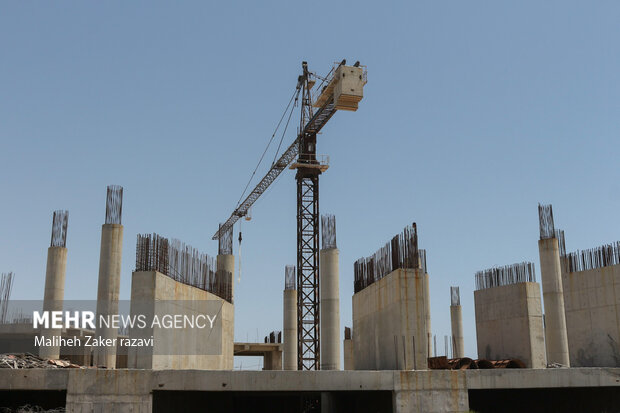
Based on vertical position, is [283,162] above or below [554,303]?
above

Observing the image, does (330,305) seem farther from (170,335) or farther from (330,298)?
(170,335)

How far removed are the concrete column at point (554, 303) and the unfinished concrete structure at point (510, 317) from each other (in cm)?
56

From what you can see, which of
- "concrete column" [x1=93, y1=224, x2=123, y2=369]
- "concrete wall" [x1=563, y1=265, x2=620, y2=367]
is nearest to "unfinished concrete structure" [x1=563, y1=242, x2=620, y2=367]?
"concrete wall" [x1=563, y1=265, x2=620, y2=367]

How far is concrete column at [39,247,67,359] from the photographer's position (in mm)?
22703

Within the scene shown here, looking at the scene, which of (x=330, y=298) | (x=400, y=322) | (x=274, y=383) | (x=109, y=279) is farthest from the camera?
(x=330, y=298)

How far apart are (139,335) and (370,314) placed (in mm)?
7217

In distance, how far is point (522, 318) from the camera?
21.8 m

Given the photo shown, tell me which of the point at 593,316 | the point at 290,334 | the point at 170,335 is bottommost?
the point at 170,335

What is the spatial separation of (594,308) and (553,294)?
155cm

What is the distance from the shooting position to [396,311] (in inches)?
662

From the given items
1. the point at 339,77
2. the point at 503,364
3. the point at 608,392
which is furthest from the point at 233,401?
the point at 339,77

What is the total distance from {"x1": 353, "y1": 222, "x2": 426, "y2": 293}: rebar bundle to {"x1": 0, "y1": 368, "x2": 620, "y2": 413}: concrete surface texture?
327 centimetres

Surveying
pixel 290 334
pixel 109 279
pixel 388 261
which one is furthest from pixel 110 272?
pixel 290 334

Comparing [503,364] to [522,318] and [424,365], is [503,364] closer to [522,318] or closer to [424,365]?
[522,318]
